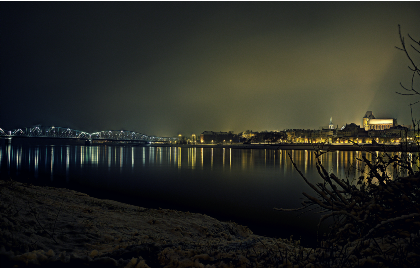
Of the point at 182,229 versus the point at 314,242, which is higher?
the point at 182,229

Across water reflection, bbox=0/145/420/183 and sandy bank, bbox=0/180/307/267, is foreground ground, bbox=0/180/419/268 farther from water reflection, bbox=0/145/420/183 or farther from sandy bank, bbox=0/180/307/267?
water reflection, bbox=0/145/420/183

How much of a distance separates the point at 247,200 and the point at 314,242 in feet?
22.0

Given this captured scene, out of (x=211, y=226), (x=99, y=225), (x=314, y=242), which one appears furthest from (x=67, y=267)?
(x=314, y=242)

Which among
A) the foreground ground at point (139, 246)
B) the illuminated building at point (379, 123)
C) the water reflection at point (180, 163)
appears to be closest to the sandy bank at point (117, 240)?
the foreground ground at point (139, 246)

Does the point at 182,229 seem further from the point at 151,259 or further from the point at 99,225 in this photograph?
the point at 151,259

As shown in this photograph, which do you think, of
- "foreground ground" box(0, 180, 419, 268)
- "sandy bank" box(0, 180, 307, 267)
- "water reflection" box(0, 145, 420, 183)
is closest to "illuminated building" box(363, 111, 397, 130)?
"water reflection" box(0, 145, 420, 183)

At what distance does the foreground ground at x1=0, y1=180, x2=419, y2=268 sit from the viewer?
3314mm

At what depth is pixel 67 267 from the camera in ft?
10.3

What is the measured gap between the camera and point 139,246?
4348 mm

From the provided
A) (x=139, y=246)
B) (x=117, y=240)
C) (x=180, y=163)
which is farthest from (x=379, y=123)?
(x=139, y=246)

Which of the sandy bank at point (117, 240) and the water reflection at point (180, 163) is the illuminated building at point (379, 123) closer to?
the water reflection at point (180, 163)

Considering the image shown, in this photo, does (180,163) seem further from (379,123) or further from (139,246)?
(379,123)

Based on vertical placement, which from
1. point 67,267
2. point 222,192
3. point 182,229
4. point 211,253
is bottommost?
point 222,192

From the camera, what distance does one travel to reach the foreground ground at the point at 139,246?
3.31m
